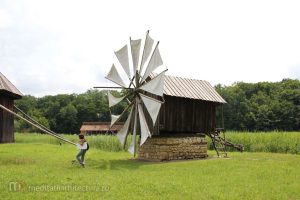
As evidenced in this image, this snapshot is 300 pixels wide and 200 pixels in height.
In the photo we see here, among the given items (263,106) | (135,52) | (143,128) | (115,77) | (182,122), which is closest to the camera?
(143,128)

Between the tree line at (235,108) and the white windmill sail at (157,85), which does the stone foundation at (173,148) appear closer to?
the white windmill sail at (157,85)

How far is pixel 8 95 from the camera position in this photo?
27031 millimetres

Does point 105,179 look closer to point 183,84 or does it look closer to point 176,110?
point 176,110

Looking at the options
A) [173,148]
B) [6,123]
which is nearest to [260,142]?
[173,148]

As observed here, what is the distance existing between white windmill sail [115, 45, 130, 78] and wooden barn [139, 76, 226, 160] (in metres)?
2.26

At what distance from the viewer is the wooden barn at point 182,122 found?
65.7ft

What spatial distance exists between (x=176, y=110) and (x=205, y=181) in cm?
809

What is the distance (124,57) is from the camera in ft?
63.9

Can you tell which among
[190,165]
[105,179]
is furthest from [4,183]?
[190,165]

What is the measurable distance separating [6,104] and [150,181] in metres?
17.3

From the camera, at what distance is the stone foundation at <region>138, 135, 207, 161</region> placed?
19922mm
